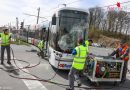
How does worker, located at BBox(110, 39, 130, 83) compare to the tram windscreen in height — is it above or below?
→ below

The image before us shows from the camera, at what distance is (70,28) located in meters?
12.6

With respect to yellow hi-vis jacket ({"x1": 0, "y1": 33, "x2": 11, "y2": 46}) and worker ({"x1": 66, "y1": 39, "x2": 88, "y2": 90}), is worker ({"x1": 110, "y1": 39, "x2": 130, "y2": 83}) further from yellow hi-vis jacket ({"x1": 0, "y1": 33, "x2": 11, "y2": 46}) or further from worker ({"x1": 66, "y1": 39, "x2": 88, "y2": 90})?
yellow hi-vis jacket ({"x1": 0, "y1": 33, "x2": 11, "y2": 46})

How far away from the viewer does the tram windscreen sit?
40.9ft

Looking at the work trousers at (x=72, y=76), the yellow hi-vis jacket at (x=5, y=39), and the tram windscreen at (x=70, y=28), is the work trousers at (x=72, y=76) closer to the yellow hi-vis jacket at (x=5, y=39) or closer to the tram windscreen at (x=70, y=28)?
the tram windscreen at (x=70, y=28)

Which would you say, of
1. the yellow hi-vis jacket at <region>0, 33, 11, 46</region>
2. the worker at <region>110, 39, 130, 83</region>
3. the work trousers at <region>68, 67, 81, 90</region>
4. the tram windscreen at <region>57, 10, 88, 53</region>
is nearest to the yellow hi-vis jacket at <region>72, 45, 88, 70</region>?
the work trousers at <region>68, 67, 81, 90</region>

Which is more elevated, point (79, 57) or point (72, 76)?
point (79, 57)

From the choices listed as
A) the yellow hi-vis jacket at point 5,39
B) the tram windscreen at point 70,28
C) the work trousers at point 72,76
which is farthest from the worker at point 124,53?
the yellow hi-vis jacket at point 5,39

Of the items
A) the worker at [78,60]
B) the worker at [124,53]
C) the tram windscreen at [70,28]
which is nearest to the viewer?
the worker at [78,60]

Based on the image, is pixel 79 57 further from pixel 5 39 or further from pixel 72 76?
pixel 5 39

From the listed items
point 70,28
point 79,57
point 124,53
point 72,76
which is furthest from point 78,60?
point 70,28

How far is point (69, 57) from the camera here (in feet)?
39.3

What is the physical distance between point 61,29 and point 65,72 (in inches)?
89.0

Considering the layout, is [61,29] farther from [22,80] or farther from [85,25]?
[22,80]

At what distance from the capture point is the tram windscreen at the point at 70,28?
12.5 metres
